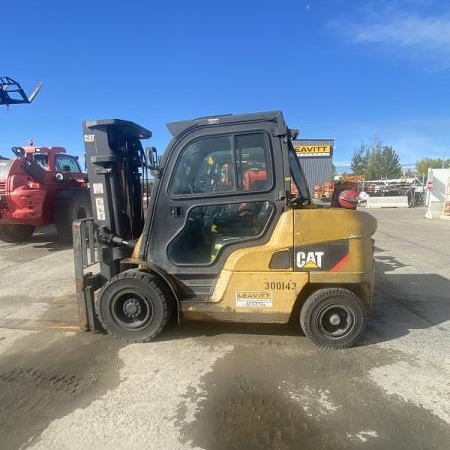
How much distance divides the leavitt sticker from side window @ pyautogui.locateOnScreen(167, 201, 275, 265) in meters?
0.47

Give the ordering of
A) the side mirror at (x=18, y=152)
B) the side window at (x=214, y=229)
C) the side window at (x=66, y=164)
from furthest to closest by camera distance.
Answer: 1. the side window at (x=66, y=164)
2. the side mirror at (x=18, y=152)
3. the side window at (x=214, y=229)

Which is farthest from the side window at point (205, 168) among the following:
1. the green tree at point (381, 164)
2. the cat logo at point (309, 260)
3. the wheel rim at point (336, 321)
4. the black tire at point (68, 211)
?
the green tree at point (381, 164)

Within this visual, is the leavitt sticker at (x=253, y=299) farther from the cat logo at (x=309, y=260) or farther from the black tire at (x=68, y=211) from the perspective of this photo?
the black tire at (x=68, y=211)

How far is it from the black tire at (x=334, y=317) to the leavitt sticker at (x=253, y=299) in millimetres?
387

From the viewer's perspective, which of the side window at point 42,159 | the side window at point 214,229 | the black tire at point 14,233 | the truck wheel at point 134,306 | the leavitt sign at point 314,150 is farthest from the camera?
the leavitt sign at point 314,150

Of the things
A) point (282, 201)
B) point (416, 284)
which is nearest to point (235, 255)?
point (282, 201)

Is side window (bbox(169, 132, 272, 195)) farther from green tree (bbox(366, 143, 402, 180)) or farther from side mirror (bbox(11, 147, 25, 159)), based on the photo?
green tree (bbox(366, 143, 402, 180))

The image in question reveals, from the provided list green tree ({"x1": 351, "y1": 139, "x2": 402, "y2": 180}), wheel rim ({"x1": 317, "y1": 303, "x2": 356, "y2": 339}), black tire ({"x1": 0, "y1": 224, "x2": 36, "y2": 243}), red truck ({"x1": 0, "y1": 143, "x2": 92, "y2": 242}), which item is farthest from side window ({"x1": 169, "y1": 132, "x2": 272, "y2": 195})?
green tree ({"x1": 351, "y1": 139, "x2": 402, "y2": 180})

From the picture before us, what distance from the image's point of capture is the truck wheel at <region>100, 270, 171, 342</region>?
12.7 feet

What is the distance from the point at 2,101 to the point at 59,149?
21.6 ft

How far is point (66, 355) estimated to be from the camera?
3.73 metres

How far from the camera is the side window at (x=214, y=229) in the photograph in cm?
375

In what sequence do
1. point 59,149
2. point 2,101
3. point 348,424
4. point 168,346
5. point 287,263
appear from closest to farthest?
point 348,424 → point 287,263 → point 168,346 → point 59,149 → point 2,101

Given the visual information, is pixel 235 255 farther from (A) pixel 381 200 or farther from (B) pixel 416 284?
(A) pixel 381 200
